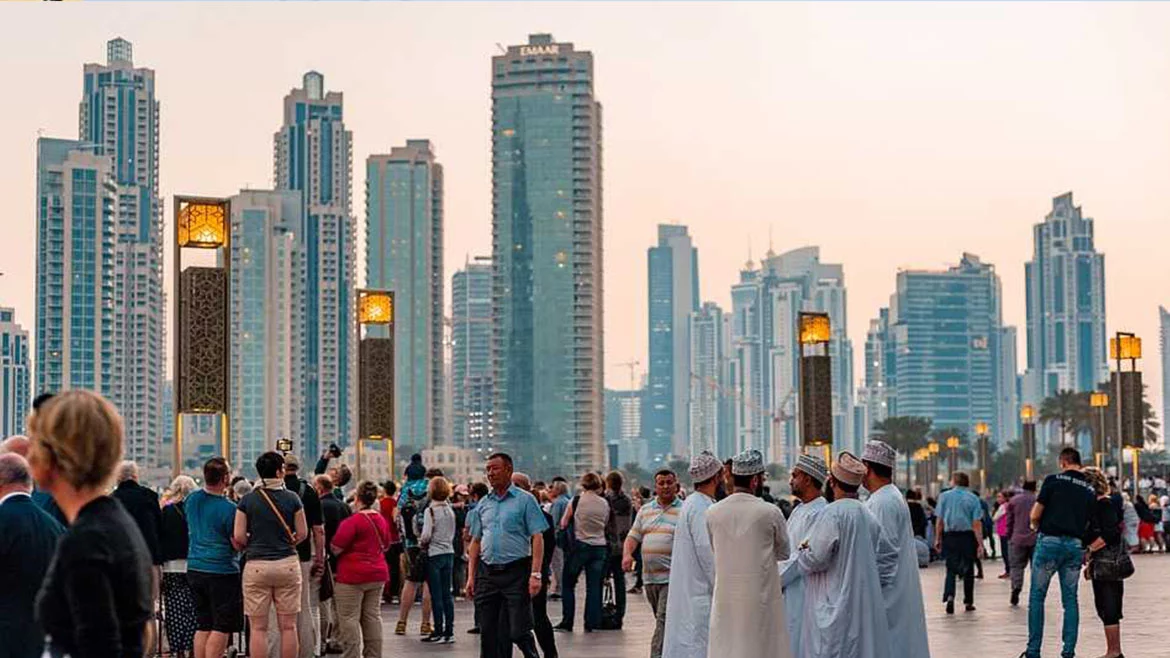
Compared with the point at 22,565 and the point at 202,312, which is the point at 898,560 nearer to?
the point at 22,565

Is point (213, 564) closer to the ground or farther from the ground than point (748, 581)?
closer to the ground

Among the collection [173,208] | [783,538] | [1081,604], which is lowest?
[1081,604]

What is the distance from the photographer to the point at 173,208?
23531 mm

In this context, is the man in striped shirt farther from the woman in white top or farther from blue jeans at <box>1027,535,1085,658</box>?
the woman in white top

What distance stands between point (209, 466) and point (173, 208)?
942cm

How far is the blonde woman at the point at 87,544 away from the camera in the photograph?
5.87 meters

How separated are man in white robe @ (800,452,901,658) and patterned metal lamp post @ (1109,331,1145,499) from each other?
113 feet

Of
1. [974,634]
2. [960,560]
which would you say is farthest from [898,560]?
[960,560]

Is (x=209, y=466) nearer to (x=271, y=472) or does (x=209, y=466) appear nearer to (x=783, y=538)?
(x=271, y=472)

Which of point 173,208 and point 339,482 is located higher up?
point 173,208

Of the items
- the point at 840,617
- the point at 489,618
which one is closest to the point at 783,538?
the point at 840,617

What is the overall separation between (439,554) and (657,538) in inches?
210

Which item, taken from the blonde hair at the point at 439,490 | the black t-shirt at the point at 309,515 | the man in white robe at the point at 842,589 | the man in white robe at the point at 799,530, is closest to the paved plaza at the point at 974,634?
the blonde hair at the point at 439,490

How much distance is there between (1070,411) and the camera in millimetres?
147500
